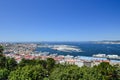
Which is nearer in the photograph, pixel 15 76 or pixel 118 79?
pixel 15 76

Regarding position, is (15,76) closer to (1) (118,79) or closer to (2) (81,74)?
(2) (81,74)

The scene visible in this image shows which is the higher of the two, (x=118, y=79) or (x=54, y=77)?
(x=54, y=77)

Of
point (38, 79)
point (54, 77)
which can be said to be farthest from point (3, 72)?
point (54, 77)

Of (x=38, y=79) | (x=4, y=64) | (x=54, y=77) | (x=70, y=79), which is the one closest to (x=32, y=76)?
(x=38, y=79)

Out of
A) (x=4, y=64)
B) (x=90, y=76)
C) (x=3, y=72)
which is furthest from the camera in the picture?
(x=4, y=64)

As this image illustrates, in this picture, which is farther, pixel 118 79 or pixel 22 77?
pixel 118 79

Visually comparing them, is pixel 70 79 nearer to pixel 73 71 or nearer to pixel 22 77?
pixel 73 71

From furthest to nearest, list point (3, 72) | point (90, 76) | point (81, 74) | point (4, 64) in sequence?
point (4, 64) → point (3, 72) → point (81, 74) → point (90, 76)

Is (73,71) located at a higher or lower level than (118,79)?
higher

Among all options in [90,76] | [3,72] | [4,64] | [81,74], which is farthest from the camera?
[4,64]
